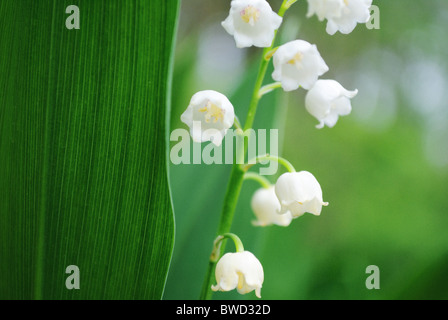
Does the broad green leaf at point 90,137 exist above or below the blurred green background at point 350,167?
below

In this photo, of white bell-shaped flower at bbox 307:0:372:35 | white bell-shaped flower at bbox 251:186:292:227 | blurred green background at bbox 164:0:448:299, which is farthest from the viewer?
blurred green background at bbox 164:0:448:299

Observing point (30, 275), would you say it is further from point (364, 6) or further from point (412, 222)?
point (412, 222)

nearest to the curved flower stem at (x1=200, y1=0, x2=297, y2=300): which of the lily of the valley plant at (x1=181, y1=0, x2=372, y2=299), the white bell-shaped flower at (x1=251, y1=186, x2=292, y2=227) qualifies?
the lily of the valley plant at (x1=181, y1=0, x2=372, y2=299)

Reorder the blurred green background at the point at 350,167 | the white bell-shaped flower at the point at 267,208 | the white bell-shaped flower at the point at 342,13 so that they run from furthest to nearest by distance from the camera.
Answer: the blurred green background at the point at 350,167 < the white bell-shaped flower at the point at 267,208 < the white bell-shaped flower at the point at 342,13

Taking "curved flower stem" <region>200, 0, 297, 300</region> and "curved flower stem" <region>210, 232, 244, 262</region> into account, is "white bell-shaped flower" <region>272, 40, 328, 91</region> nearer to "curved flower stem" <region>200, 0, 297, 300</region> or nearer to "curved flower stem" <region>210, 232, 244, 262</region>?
"curved flower stem" <region>200, 0, 297, 300</region>

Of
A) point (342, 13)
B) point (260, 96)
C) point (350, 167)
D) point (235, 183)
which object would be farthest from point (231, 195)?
point (350, 167)

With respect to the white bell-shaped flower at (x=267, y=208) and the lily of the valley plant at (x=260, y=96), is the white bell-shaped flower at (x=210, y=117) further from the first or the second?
the white bell-shaped flower at (x=267, y=208)

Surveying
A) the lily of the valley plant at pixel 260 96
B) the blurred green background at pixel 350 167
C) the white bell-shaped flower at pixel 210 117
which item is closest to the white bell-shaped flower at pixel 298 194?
the lily of the valley plant at pixel 260 96
